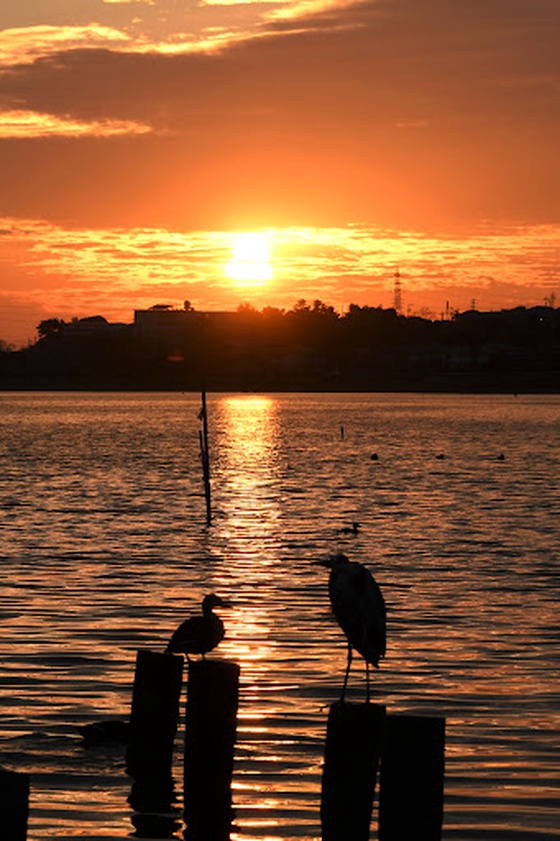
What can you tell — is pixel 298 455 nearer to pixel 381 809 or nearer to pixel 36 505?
pixel 36 505

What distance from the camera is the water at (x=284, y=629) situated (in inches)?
673

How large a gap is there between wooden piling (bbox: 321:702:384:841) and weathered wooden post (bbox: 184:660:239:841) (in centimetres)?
146

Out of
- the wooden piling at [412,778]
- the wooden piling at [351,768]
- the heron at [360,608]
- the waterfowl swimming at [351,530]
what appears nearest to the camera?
the wooden piling at [412,778]

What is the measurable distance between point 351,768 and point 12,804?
11.9 ft

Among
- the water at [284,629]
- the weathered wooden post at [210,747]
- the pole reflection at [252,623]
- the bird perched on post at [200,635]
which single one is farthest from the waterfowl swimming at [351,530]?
the weathered wooden post at [210,747]

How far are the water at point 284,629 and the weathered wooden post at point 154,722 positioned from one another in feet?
0.87

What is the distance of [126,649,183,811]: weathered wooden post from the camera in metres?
17.2

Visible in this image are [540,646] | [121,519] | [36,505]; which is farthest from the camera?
[36,505]

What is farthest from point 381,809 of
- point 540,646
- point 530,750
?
point 540,646

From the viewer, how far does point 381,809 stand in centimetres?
1332

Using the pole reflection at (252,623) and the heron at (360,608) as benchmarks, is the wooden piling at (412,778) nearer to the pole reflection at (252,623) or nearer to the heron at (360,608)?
the heron at (360,608)

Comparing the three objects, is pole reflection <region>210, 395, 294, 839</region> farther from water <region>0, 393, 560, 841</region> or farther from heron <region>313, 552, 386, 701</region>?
heron <region>313, 552, 386, 701</region>

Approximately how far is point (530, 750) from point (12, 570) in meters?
20.6

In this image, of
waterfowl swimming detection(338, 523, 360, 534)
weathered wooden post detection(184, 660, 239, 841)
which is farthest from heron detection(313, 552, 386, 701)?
waterfowl swimming detection(338, 523, 360, 534)
